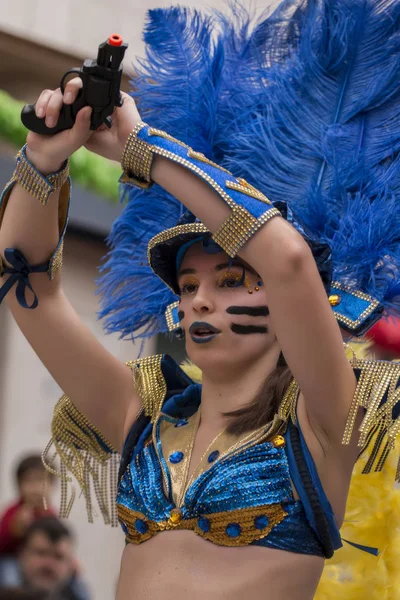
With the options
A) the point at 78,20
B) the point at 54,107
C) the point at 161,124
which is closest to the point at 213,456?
the point at 54,107

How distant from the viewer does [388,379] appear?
2.49m

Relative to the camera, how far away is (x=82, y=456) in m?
3.09

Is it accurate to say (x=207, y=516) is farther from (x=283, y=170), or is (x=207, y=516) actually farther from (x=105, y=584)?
(x=105, y=584)

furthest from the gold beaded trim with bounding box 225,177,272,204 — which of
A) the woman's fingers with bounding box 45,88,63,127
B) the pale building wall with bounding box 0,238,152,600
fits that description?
the pale building wall with bounding box 0,238,152,600

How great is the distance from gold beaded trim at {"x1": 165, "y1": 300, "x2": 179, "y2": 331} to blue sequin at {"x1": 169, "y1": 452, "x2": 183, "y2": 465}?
35 centimetres

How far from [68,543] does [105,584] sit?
2210mm

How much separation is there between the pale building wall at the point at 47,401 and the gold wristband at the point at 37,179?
3598 mm

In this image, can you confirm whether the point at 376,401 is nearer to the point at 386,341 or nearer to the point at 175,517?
the point at 175,517

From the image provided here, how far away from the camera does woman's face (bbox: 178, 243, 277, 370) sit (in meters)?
2.62

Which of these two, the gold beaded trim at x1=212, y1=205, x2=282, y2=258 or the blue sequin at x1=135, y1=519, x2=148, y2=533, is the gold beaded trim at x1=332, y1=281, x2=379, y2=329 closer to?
the gold beaded trim at x1=212, y1=205, x2=282, y2=258

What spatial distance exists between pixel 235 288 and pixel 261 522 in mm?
543

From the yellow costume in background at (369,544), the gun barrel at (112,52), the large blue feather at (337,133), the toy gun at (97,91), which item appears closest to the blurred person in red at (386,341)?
the yellow costume in background at (369,544)

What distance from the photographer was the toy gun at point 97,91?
2.23 meters

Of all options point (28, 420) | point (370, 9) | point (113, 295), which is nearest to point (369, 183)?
point (370, 9)
